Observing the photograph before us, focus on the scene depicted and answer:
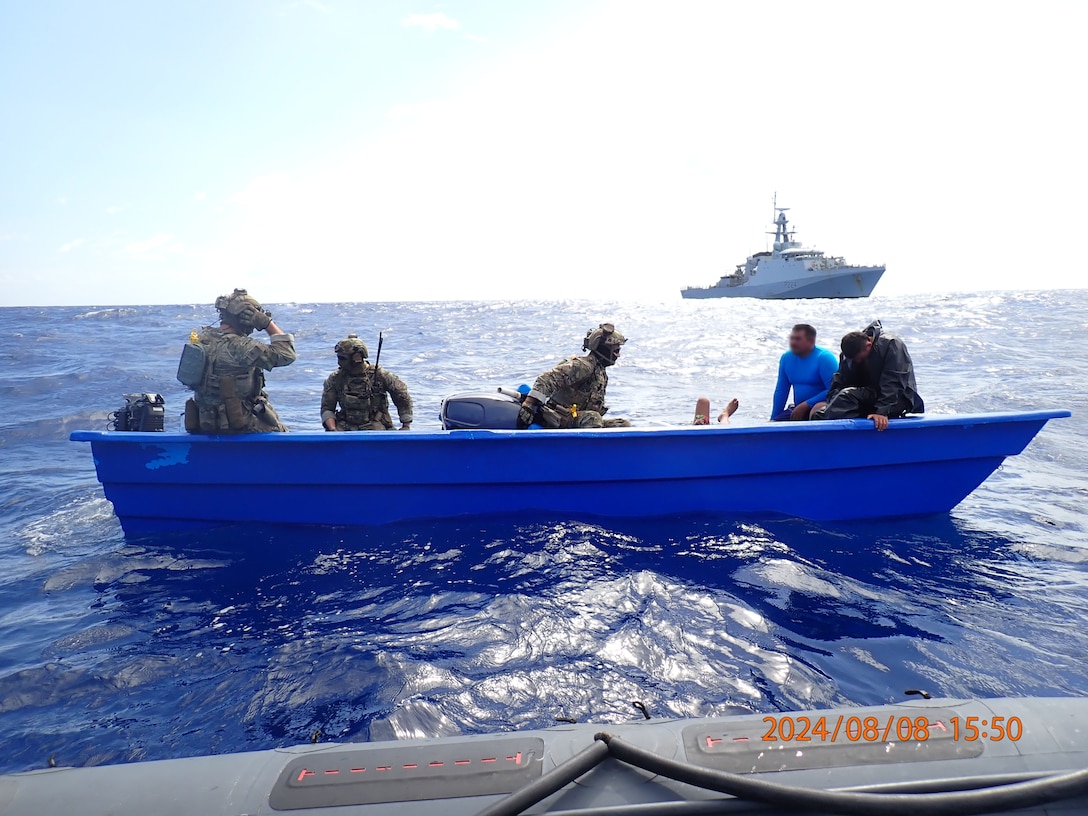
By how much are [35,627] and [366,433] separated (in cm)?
241

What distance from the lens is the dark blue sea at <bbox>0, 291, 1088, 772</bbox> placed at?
3111mm

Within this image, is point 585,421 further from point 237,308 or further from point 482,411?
point 237,308

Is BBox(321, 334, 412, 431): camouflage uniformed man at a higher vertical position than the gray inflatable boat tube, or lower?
higher

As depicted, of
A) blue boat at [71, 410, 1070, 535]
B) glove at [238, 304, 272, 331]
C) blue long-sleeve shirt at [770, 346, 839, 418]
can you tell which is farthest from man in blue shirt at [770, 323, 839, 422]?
glove at [238, 304, 272, 331]

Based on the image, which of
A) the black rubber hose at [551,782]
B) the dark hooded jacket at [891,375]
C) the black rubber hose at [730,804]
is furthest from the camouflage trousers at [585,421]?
the black rubber hose at [730,804]

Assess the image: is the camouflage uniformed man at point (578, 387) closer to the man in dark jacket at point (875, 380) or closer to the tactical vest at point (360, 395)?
the tactical vest at point (360, 395)

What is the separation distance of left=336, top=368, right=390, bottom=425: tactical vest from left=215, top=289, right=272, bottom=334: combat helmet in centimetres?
131

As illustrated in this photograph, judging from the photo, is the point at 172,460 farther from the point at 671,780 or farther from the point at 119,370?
the point at 119,370

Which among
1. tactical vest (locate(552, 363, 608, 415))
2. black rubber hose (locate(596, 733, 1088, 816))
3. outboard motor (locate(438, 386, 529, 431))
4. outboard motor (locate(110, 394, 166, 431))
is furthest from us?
tactical vest (locate(552, 363, 608, 415))

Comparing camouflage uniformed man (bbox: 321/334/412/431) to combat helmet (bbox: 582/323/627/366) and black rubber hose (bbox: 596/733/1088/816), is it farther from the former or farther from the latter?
black rubber hose (bbox: 596/733/1088/816)

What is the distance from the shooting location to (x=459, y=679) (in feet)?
11.0

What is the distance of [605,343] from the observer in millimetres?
5836

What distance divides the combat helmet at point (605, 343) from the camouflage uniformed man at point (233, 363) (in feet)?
8.57

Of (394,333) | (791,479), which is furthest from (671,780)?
(394,333)
